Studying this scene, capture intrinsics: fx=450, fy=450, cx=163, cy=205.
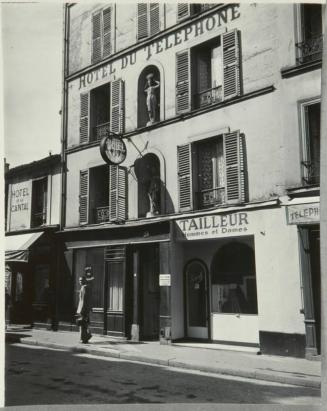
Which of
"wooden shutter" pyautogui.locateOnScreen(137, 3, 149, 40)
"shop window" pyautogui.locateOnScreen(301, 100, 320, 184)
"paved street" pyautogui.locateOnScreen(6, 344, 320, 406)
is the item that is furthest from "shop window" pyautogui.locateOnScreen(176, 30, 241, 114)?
"paved street" pyautogui.locateOnScreen(6, 344, 320, 406)

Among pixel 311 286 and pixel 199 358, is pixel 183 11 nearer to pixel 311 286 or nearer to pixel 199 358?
pixel 311 286

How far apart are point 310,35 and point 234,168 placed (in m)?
3.06

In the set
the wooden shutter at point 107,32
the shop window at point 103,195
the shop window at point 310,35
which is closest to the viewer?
the shop window at point 310,35

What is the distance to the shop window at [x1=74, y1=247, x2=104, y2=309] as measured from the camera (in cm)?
1280

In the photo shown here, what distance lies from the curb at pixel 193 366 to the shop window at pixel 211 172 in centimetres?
364

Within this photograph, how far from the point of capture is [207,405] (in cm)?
537

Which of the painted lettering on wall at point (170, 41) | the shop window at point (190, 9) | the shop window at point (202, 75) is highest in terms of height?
the shop window at point (190, 9)

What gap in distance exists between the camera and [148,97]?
39.3 feet

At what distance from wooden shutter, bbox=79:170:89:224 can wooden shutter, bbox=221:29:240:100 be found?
513cm

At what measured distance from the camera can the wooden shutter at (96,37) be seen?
1291cm

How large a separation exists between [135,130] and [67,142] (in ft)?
9.92

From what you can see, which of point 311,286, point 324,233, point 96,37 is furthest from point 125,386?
point 96,37

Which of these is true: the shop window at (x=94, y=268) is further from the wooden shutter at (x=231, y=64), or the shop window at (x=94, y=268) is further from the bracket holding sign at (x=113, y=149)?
the wooden shutter at (x=231, y=64)

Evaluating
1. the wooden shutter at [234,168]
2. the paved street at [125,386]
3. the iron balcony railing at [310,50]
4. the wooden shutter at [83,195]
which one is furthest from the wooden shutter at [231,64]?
the paved street at [125,386]
